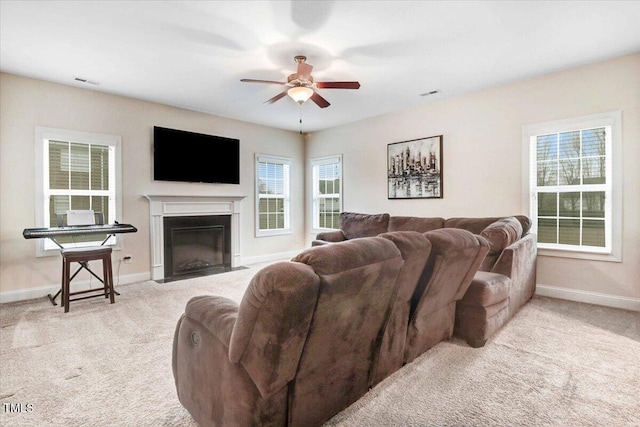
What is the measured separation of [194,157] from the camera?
515cm

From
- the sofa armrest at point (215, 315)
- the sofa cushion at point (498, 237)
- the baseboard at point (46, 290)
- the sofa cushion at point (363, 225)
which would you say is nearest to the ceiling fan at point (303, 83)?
the sofa cushion at point (498, 237)

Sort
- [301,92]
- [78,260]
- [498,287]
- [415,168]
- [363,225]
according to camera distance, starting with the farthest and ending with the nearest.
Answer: [415,168] → [363,225] → [78,260] → [301,92] → [498,287]

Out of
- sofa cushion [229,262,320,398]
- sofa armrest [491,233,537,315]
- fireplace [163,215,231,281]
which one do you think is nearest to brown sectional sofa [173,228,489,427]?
sofa cushion [229,262,320,398]

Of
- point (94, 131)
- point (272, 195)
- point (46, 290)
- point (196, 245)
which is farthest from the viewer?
point (272, 195)

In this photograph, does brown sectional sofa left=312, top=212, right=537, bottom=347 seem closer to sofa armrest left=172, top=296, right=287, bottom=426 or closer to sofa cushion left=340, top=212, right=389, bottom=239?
sofa cushion left=340, top=212, right=389, bottom=239

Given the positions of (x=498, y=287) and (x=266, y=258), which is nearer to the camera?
(x=498, y=287)

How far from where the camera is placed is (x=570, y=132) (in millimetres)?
3717

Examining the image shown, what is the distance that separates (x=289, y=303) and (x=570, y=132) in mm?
4242

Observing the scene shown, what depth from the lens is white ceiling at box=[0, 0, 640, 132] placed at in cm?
252

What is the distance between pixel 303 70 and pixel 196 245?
3.40 meters

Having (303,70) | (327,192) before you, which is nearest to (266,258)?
(327,192)

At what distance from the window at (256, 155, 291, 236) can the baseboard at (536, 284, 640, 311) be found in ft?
14.7

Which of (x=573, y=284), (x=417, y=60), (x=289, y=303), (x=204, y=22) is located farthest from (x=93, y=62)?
(x=573, y=284)

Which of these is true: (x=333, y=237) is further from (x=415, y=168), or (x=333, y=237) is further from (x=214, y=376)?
(x=214, y=376)
